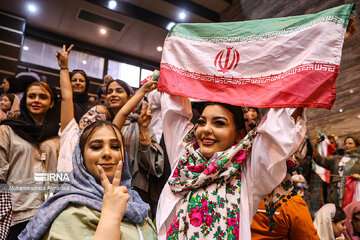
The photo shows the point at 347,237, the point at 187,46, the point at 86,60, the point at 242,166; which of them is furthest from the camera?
the point at 86,60

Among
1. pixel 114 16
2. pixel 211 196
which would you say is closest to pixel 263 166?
pixel 211 196

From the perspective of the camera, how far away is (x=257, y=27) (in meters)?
1.81

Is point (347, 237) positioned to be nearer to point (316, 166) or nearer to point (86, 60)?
point (316, 166)

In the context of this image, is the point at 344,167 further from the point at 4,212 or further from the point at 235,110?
the point at 4,212

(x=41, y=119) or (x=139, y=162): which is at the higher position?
Result: (x=41, y=119)

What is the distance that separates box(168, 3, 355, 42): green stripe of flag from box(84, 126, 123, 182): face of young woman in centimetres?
82

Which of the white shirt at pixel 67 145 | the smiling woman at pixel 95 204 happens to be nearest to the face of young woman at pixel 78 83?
the white shirt at pixel 67 145

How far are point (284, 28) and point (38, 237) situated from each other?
161 cm

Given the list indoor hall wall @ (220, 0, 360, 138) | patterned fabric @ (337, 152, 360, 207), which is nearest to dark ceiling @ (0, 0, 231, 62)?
indoor hall wall @ (220, 0, 360, 138)

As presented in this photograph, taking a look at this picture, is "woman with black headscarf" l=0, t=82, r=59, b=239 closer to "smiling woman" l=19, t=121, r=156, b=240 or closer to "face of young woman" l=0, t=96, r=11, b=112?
"smiling woman" l=19, t=121, r=156, b=240

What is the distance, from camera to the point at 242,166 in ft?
5.54

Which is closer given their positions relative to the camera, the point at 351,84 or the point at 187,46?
the point at 187,46

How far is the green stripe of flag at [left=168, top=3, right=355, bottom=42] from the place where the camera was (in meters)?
1.53

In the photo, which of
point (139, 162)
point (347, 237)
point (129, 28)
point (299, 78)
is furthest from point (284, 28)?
point (129, 28)
